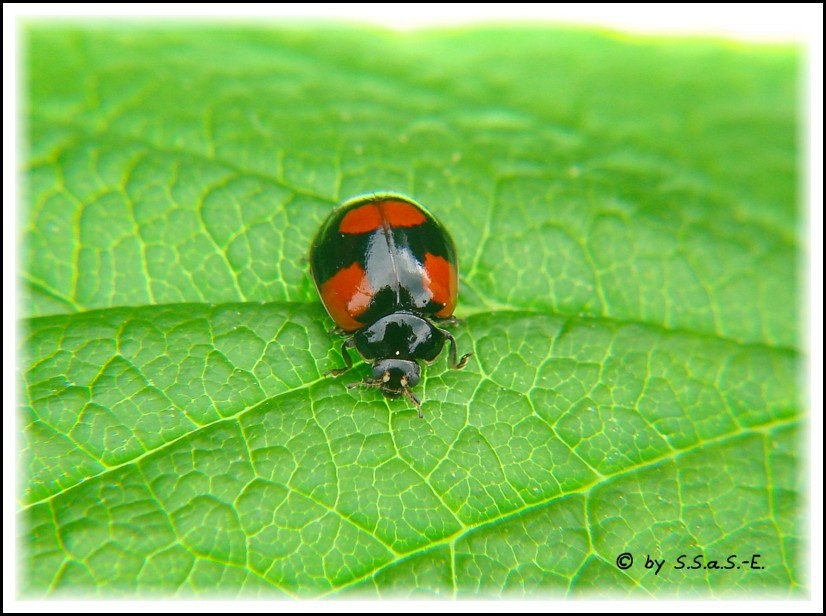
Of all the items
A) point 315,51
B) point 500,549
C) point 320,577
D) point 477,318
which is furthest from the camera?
point 315,51

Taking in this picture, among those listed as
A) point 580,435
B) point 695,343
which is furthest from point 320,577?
point 695,343

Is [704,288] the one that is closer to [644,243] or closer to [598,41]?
[644,243]

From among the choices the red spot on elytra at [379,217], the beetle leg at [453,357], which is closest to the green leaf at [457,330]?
the beetle leg at [453,357]

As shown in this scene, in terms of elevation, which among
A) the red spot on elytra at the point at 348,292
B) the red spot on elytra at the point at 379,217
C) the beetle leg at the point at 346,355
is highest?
the red spot on elytra at the point at 379,217

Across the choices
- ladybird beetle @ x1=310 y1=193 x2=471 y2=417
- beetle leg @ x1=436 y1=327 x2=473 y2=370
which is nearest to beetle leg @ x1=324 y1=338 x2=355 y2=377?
ladybird beetle @ x1=310 y1=193 x2=471 y2=417

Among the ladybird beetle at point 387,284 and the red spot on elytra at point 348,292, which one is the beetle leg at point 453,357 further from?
the red spot on elytra at point 348,292

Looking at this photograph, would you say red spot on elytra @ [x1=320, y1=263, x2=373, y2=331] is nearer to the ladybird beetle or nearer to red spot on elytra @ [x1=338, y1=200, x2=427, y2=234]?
the ladybird beetle

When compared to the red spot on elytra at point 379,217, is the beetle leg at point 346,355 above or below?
below
